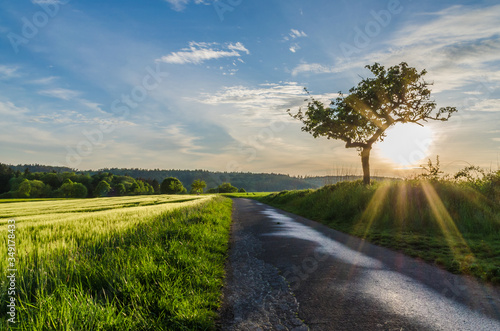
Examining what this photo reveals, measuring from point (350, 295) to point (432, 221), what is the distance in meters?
7.59

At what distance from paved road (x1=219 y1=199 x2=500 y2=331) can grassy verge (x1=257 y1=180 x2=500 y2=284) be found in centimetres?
82

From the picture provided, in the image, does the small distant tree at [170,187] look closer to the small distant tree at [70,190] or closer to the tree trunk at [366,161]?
the small distant tree at [70,190]

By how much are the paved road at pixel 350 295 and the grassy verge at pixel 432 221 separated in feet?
2.69

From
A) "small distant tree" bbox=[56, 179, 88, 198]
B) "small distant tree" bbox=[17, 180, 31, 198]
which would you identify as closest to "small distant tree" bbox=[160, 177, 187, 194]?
"small distant tree" bbox=[56, 179, 88, 198]

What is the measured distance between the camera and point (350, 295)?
3812mm

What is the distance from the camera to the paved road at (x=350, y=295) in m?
3.03

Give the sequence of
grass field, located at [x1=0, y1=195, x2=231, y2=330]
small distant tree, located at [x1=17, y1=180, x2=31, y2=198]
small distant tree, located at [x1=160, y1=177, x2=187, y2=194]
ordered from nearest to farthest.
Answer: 1. grass field, located at [x1=0, y1=195, x2=231, y2=330]
2. small distant tree, located at [x1=17, y1=180, x2=31, y2=198]
3. small distant tree, located at [x1=160, y1=177, x2=187, y2=194]

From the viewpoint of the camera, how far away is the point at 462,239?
730 centimetres

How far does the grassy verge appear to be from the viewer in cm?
571

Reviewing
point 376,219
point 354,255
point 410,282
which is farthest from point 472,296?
point 376,219

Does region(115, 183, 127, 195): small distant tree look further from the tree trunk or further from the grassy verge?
the grassy verge

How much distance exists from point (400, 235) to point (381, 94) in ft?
47.3

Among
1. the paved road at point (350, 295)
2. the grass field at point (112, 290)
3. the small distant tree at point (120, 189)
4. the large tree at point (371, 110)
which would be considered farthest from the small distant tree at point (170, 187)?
the grass field at point (112, 290)

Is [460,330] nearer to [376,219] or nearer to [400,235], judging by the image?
[400,235]
